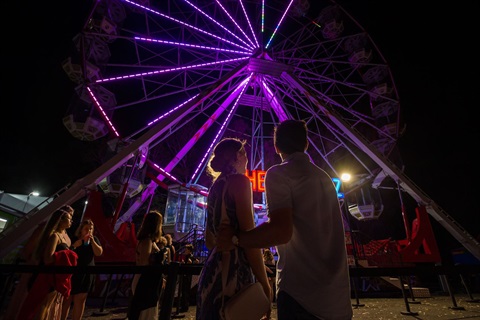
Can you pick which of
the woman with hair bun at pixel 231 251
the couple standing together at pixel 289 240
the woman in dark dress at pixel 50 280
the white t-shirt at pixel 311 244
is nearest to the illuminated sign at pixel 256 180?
the woman in dark dress at pixel 50 280

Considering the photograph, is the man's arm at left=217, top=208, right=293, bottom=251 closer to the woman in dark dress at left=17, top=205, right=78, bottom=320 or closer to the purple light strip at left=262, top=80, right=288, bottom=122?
the woman in dark dress at left=17, top=205, right=78, bottom=320

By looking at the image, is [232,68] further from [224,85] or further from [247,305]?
[247,305]

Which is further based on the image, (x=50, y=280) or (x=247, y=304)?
(x=50, y=280)

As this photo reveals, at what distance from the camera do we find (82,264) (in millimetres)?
4297

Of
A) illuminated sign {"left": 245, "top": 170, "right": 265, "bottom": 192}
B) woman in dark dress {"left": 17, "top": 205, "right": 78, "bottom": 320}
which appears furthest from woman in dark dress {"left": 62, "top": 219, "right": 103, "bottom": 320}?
illuminated sign {"left": 245, "top": 170, "right": 265, "bottom": 192}

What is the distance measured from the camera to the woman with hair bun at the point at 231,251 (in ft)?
4.60

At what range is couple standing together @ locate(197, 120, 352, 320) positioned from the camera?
4.00 feet

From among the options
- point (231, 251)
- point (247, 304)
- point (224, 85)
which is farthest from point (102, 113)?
point (247, 304)

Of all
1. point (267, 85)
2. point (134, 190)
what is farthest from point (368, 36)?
point (134, 190)

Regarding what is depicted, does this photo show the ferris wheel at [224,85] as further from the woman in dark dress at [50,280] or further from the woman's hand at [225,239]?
the woman's hand at [225,239]

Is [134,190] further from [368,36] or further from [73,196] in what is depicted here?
[368,36]

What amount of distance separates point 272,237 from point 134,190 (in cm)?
1021

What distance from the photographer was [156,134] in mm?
8570

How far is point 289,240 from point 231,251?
0.38 meters
